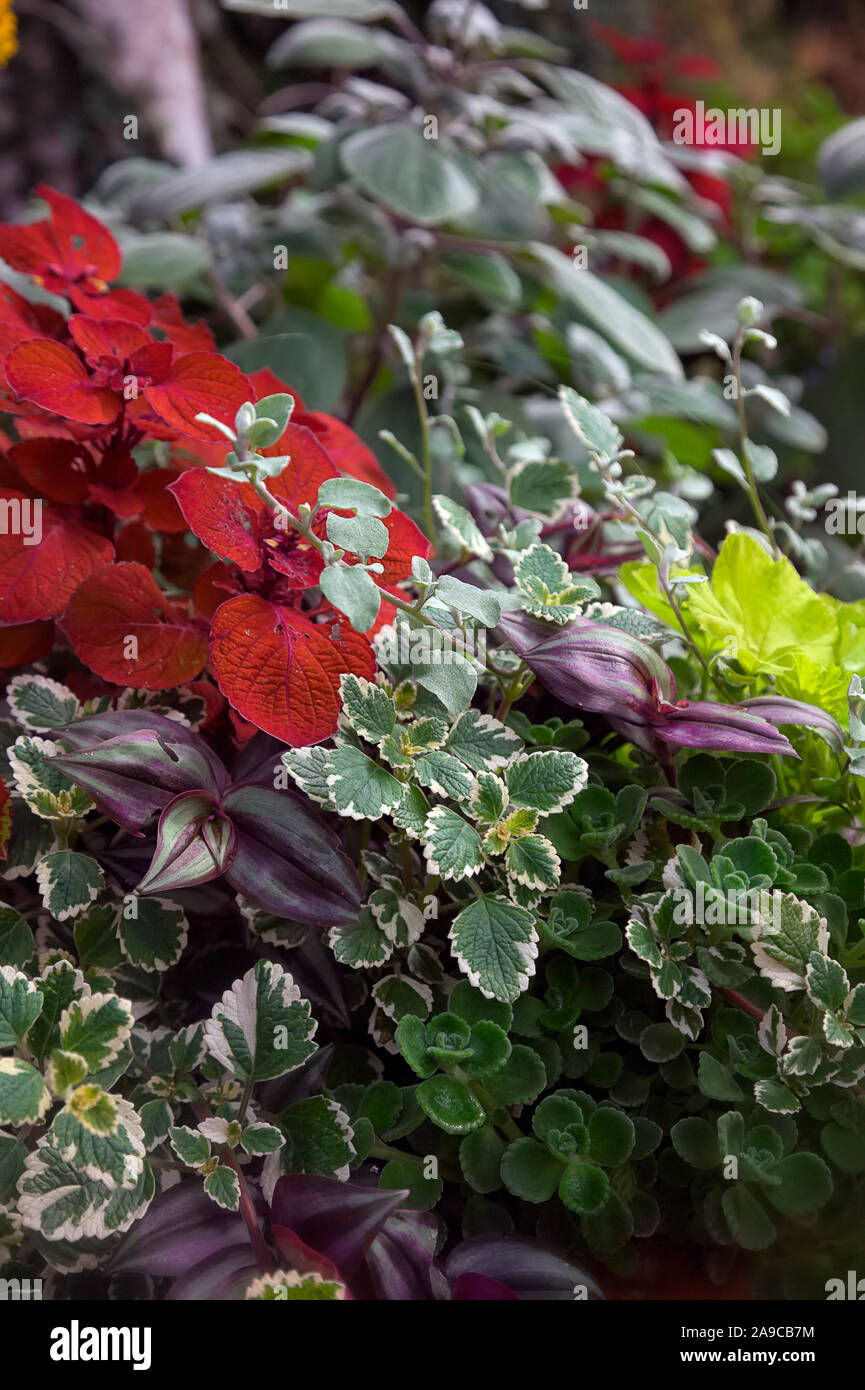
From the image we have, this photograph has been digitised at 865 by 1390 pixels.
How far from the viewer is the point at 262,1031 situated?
474 mm

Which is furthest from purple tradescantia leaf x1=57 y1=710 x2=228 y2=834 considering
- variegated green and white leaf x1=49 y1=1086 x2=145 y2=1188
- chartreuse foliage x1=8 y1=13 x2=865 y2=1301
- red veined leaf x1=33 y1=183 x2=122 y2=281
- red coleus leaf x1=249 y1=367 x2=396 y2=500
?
red veined leaf x1=33 y1=183 x2=122 y2=281

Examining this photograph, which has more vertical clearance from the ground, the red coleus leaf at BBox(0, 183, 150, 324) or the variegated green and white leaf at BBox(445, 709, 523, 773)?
the red coleus leaf at BBox(0, 183, 150, 324)

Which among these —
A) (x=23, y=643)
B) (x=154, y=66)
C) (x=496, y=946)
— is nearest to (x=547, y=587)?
(x=496, y=946)

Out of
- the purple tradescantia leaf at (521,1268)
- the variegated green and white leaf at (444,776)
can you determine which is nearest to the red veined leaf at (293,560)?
the variegated green and white leaf at (444,776)

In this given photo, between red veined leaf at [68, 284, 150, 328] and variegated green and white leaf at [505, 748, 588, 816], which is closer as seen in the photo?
variegated green and white leaf at [505, 748, 588, 816]

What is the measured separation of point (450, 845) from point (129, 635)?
0.19m

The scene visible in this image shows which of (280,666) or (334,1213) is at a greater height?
(280,666)

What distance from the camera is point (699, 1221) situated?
1.65ft

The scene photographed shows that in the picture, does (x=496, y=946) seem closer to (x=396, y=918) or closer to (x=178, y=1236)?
(x=396, y=918)

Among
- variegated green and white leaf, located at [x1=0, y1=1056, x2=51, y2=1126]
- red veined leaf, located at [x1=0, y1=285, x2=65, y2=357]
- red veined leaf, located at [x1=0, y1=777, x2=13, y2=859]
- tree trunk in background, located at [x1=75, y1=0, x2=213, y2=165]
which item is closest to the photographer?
variegated green and white leaf, located at [x1=0, y1=1056, x2=51, y2=1126]

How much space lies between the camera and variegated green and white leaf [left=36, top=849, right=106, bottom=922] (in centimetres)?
48

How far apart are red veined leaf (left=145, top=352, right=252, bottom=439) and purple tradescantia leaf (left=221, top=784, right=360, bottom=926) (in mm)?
190

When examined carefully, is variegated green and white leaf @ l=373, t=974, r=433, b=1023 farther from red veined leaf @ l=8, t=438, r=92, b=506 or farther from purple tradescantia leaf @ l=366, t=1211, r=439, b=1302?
red veined leaf @ l=8, t=438, r=92, b=506

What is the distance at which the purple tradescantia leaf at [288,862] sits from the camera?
457 mm
